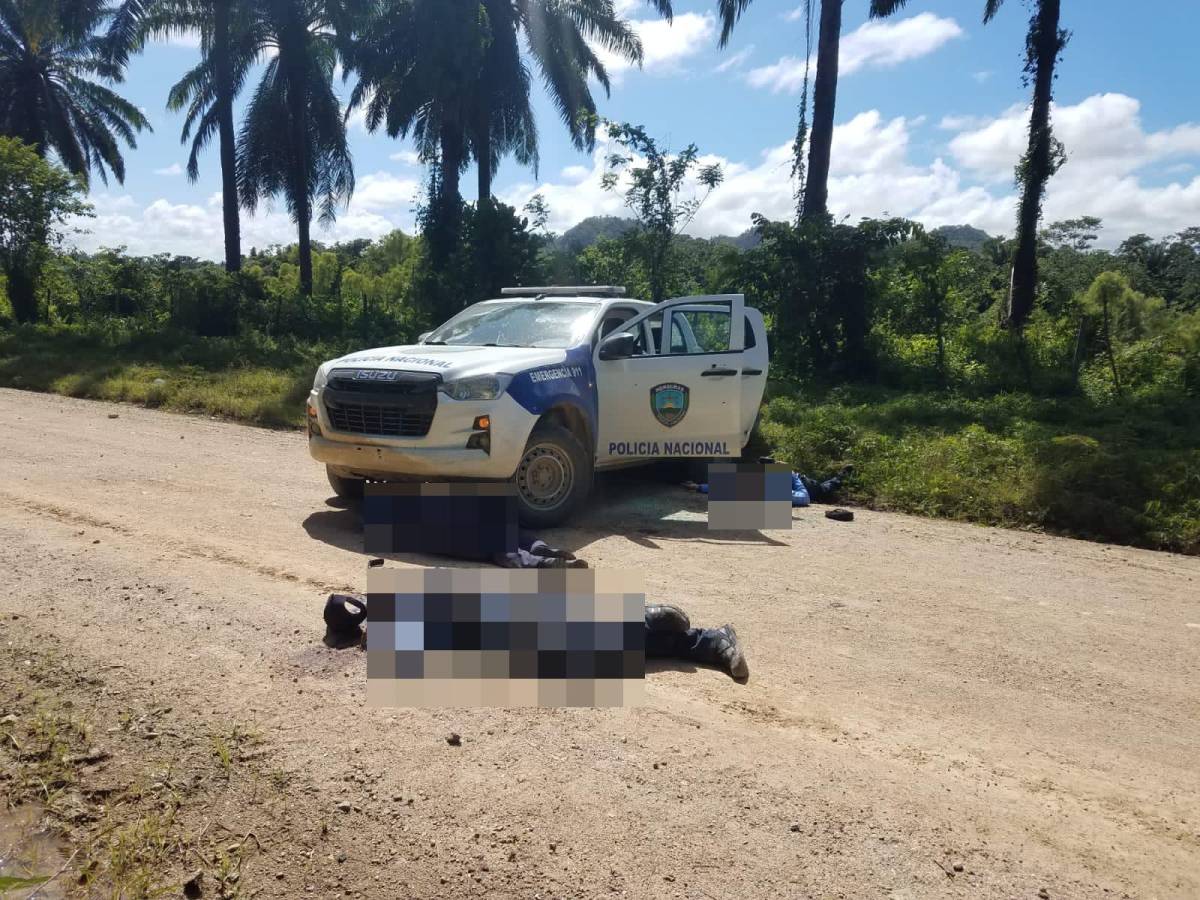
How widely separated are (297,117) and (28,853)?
28.6 meters

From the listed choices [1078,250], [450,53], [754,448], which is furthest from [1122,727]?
[1078,250]

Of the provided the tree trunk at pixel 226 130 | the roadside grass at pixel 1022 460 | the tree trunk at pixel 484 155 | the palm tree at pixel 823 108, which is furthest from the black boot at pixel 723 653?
the tree trunk at pixel 226 130

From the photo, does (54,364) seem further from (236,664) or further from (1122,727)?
(1122,727)

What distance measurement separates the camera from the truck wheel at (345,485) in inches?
287

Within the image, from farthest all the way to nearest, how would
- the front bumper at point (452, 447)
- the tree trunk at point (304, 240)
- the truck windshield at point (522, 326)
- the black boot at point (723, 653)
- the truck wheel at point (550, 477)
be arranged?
the tree trunk at point (304, 240) < the truck windshield at point (522, 326) < the truck wheel at point (550, 477) < the front bumper at point (452, 447) < the black boot at point (723, 653)

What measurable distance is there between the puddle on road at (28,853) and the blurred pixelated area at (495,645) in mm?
1162

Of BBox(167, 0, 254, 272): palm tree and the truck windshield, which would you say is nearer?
the truck windshield

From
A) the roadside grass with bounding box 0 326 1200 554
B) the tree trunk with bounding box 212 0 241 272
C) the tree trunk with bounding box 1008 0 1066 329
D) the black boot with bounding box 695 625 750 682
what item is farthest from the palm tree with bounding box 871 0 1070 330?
the tree trunk with bounding box 212 0 241 272

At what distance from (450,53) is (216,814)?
2427 cm

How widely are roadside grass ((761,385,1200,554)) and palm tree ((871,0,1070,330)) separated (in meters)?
5.35

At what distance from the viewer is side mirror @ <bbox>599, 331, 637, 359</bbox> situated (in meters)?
7.52

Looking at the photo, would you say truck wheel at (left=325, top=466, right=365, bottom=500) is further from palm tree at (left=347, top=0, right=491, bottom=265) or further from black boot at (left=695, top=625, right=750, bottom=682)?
palm tree at (left=347, top=0, right=491, bottom=265)

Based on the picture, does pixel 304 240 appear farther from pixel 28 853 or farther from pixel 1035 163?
pixel 28 853

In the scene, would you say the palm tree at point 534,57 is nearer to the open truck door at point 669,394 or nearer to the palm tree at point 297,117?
the palm tree at point 297,117
